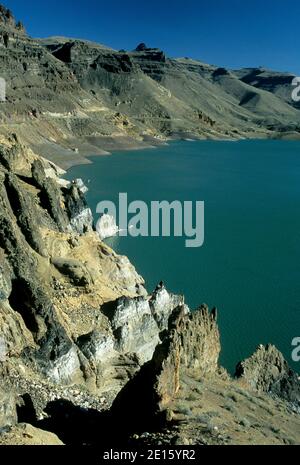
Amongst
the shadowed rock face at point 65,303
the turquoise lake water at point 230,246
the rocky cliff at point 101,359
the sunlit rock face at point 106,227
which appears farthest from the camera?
the sunlit rock face at point 106,227

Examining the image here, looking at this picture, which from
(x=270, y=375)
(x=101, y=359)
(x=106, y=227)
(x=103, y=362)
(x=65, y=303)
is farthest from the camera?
(x=106, y=227)

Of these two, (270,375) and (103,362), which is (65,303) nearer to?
(103,362)

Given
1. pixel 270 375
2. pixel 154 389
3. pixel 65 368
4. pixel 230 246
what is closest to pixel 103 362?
pixel 65 368

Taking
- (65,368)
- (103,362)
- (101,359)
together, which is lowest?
(65,368)

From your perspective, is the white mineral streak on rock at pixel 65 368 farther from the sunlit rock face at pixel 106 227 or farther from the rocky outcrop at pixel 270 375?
the sunlit rock face at pixel 106 227

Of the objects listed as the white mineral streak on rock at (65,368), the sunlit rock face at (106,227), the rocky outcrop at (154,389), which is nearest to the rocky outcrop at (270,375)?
the rocky outcrop at (154,389)
